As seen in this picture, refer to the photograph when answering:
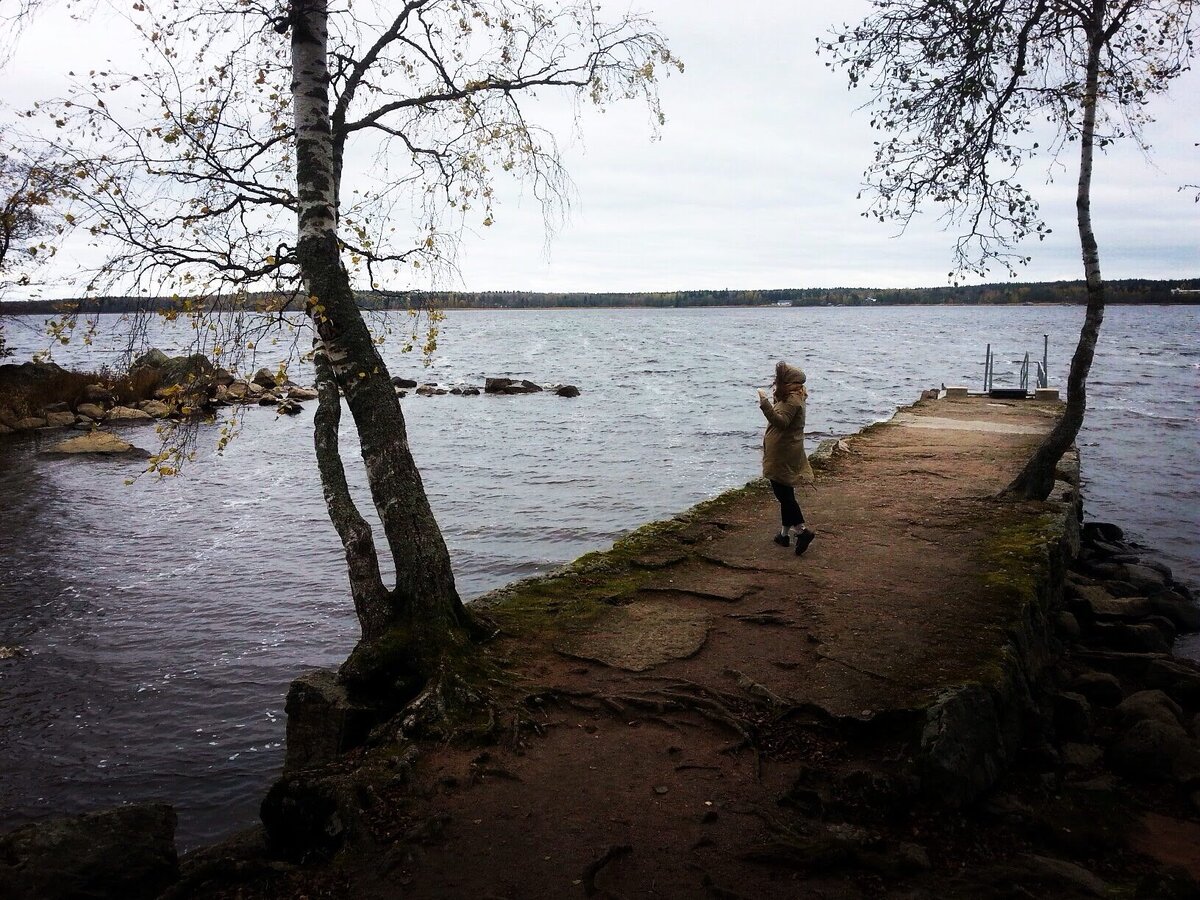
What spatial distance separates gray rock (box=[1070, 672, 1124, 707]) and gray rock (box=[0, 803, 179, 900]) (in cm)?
827

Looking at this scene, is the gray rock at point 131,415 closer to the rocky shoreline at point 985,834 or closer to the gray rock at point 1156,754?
the rocky shoreline at point 985,834

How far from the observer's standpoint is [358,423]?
287 inches

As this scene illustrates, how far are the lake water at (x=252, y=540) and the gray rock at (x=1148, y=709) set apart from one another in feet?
25.9

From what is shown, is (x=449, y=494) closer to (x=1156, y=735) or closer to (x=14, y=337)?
(x=1156, y=735)

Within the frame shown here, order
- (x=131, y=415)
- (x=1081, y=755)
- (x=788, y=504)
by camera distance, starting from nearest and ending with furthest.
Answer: (x=1081, y=755) → (x=788, y=504) → (x=131, y=415)

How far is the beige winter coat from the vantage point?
1003 cm

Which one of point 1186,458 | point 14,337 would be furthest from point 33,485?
point 14,337

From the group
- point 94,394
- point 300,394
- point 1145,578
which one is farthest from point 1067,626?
point 300,394

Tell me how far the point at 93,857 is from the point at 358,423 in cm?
369

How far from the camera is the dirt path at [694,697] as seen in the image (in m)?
4.88

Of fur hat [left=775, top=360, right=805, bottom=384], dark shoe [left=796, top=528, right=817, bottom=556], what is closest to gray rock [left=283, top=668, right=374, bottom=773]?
dark shoe [left=796, top=528, right=817, bottom=556]

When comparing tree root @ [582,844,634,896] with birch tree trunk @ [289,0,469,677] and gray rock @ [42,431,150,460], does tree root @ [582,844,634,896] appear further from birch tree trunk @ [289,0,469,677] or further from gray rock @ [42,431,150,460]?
gray rock @ [42,431,150,460]

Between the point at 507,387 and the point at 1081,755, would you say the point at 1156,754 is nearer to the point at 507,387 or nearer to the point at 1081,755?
the point at 1081,755

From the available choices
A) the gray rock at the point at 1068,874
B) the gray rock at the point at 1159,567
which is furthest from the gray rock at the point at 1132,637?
the gray rock at the point at 1068,874
